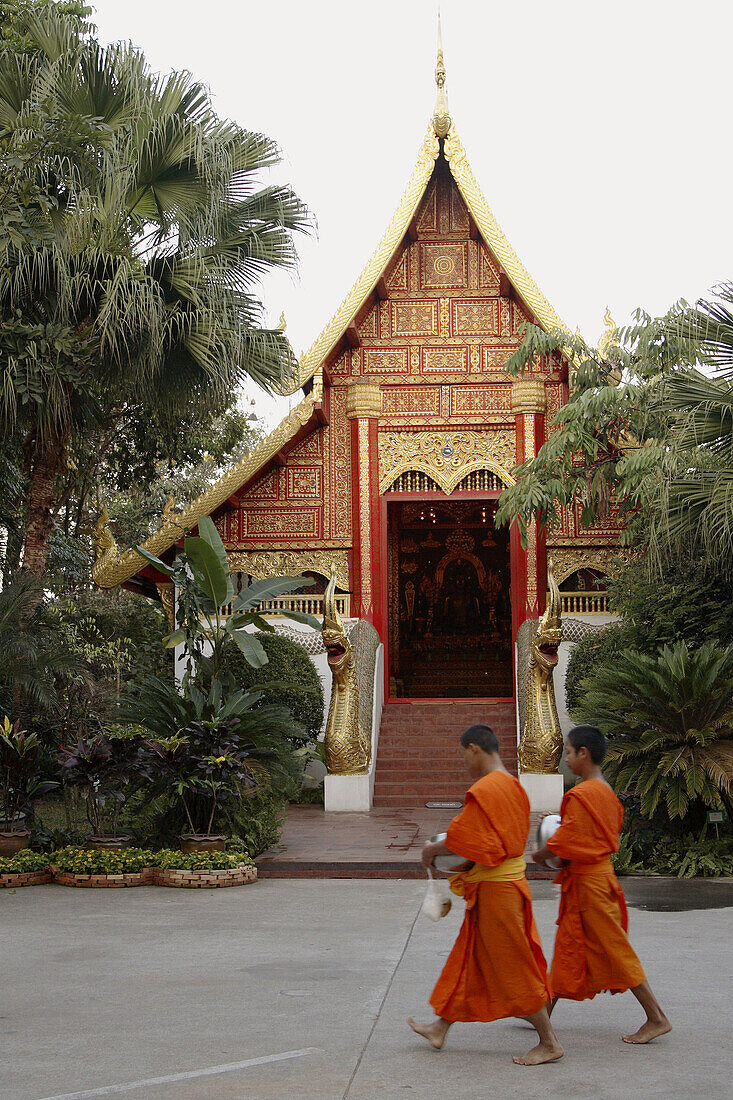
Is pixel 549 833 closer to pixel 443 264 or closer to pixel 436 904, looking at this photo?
pixel 436 904

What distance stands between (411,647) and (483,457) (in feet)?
18.9

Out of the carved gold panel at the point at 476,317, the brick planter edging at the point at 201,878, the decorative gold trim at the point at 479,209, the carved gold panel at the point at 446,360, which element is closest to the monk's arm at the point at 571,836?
the brick planter edging at the point at 201,878

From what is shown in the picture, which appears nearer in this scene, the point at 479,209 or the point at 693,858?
the point at 693,858

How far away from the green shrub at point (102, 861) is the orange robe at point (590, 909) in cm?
499

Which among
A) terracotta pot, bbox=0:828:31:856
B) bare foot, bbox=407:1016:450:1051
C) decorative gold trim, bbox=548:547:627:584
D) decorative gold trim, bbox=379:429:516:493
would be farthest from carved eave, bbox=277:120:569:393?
bare foot, bbox=407:1016:450:1051

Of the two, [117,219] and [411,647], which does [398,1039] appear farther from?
[411,647]

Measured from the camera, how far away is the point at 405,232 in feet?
51.0

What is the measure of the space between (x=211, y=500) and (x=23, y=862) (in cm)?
680

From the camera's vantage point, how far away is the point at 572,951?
477 cm

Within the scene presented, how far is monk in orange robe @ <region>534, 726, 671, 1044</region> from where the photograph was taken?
185 inches

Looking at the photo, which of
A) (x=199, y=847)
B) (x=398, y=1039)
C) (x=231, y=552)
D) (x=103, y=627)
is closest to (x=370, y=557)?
(x=231, y=552)

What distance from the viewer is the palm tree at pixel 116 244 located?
408 inches

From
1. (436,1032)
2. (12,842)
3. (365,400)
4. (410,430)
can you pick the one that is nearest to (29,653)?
(12,842)

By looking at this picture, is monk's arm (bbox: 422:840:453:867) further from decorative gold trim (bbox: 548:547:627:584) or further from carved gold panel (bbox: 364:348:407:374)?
carved gold panel (bbox: 364:348:407:374)
